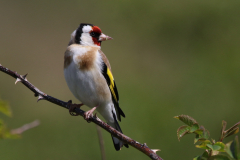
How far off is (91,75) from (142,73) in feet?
9.72

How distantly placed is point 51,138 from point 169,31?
9.29ft

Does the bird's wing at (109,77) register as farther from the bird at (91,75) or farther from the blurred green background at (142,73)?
the blurred green background at (142,73)

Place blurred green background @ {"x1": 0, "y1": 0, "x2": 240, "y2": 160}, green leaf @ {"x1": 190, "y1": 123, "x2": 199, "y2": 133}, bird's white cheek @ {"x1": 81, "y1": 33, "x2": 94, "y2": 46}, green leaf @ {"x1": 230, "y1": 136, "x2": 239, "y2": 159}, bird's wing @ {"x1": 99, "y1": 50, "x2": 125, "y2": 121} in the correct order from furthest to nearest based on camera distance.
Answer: blurred green background @ {"x1": 0, "y1": 0, "x2": 240, "y2": 160}
bird's white cheek @ {"x1": 81, "y1": 33, "x2": 94, "y2": 46}
bird's wing @ {"x1": 99, "y1": 50, "x2": 125, "y2": 121}
green leaf @ {"x1": 190, "y1": 123, "x2": 199, "y2": 133}
green leaf @ {"x1": 230, "y1": 136, "x2": 239, "y2": 159}

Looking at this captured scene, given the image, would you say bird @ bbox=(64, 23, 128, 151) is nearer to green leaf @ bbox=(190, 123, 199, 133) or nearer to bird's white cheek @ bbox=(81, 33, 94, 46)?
bird's white cheek @ bbox=(81, 33, 94, 46)

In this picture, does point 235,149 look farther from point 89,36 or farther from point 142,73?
point 142,73

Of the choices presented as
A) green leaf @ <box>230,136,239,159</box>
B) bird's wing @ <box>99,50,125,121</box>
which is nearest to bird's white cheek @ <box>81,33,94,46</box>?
bird's wing @ <box>99,50,125,121</box>

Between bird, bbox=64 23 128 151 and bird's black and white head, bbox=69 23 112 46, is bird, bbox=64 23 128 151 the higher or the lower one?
the lower one

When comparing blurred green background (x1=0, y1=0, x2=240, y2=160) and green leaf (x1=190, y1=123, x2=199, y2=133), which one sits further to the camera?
blurred green background (x1=0, y1=0, x2=240, y2=160)

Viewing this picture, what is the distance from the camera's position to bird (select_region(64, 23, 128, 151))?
6.50ft

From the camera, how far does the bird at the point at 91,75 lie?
198 cm

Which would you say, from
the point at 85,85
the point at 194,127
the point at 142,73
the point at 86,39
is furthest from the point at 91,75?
the point at 142,73

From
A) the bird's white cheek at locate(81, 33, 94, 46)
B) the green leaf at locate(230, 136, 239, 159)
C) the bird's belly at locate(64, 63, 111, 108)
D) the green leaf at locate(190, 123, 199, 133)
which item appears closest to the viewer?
the green leaf at locate(230, 136, 239, 159)

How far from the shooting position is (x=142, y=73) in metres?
4.91

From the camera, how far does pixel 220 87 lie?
4.52 metres
